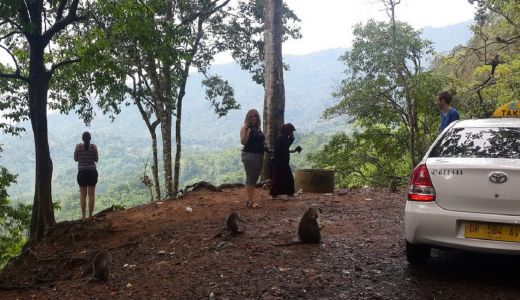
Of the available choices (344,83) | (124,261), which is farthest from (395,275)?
(344,83)

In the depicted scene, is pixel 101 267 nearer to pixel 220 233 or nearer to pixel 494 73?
pixel 220 233

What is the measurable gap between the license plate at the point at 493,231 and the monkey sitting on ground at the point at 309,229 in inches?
82.2

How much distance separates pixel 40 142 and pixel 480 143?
849 centimetres

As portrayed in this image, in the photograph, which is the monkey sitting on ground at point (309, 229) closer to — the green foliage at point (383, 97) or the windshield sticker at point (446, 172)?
the windshield sticker at point (446, 172)

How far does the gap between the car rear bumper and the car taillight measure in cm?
6

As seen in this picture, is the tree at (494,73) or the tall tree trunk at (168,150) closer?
the tree at (494,73)

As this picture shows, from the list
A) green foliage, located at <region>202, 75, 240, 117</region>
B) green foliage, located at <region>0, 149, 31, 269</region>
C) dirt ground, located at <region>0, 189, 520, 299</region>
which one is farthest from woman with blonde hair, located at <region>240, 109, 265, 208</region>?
green foliage, located at <region>202, 75, 240, 117</region>

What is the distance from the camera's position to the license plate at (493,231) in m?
3.77

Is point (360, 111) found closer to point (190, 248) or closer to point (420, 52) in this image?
point (420, 52)

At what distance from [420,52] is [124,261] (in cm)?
1708

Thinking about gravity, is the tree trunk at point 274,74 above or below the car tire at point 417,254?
above

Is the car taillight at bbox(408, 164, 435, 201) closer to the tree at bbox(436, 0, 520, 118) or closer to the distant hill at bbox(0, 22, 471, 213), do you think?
the tree at bbox(436, 0, 520, 118)

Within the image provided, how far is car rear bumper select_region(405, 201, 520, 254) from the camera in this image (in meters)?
3.80

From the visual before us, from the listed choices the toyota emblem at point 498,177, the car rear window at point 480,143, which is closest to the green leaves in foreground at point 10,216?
the car rear window at point 480,143
